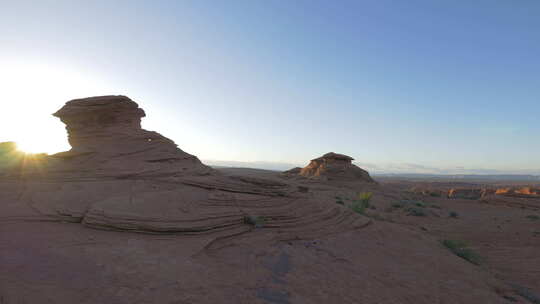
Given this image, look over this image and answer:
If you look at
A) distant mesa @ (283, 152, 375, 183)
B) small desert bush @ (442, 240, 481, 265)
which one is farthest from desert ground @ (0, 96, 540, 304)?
distant mesa @ (283, 152, 375, 183)

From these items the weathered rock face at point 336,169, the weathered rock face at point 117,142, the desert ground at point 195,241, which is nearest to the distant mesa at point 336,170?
the weathered rock face at point 336,169

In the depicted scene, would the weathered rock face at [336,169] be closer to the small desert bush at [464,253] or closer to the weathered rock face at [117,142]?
the weathered rock face at [117,142]

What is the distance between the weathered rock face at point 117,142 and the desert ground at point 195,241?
2.9 inches

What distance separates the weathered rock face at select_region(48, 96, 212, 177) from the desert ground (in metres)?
0.07

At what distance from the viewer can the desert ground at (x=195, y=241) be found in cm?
555

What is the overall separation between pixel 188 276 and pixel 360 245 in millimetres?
5978

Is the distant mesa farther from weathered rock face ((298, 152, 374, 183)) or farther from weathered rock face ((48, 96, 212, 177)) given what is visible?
weathered rock face ((48, 96, 212, 177))

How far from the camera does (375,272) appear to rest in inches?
302

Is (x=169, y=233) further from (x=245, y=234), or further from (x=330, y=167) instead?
(x=330, y=167)

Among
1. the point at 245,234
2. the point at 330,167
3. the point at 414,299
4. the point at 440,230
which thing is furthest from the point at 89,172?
the point at 330,167

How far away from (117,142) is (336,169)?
27567mm

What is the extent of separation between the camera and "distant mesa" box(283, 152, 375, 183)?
123 feet

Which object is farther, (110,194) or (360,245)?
(110,194)

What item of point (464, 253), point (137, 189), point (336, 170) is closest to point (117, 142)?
point (137, 189)
